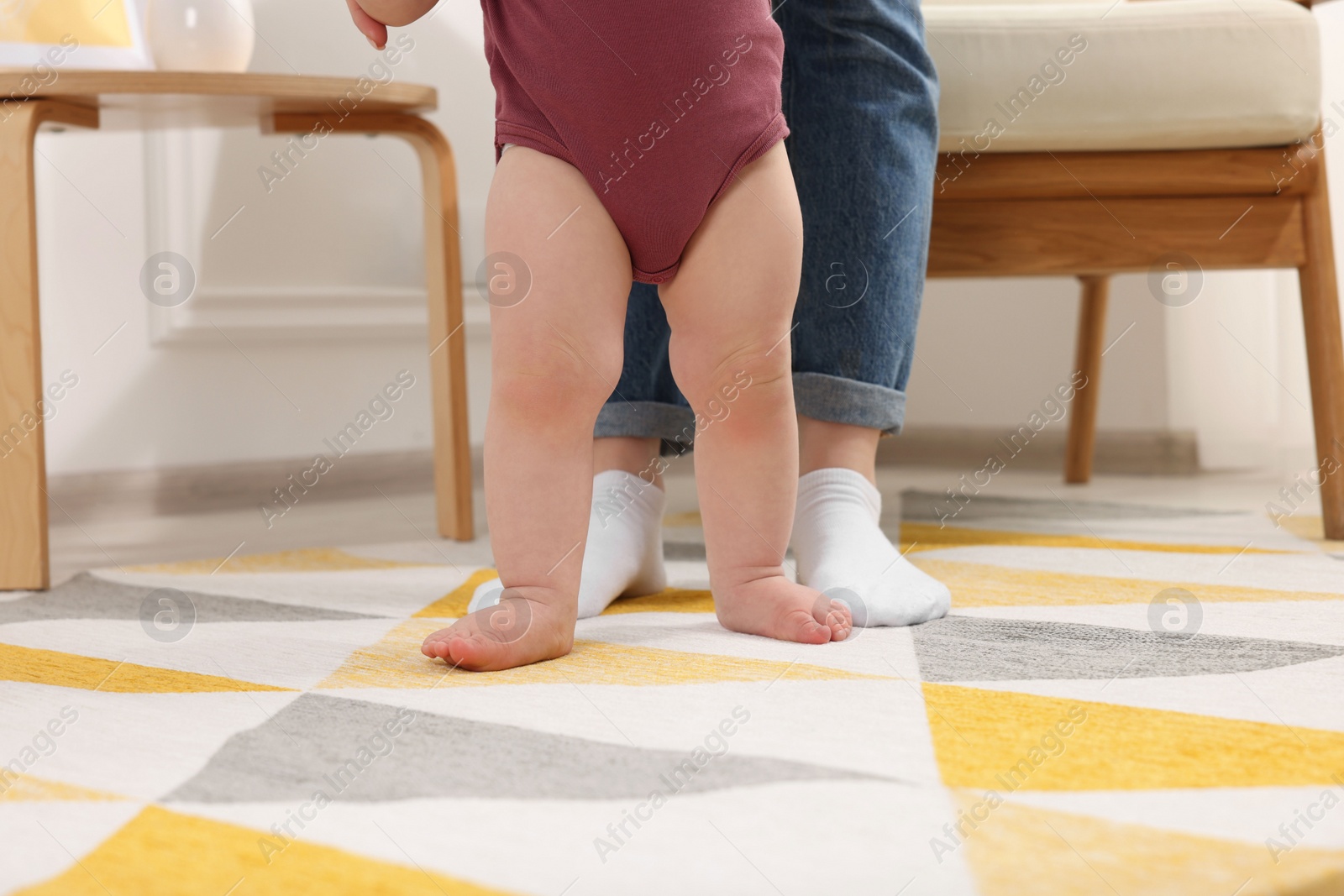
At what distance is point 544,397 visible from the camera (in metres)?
0.58

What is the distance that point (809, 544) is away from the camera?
74 centimetres

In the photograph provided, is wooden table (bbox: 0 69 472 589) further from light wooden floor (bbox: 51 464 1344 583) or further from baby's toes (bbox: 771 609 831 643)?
baby's toes (bbox: 771 609 831 643)

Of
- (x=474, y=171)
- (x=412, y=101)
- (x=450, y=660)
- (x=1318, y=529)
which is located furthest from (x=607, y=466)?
(x=474, y=171)

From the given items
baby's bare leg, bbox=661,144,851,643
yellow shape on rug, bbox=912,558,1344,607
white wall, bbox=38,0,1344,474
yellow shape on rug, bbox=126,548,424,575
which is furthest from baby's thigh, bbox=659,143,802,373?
white wall, bbox=38,0,1344,474

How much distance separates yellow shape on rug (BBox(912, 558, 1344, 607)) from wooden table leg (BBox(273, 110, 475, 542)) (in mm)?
503

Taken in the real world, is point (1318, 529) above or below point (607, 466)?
below

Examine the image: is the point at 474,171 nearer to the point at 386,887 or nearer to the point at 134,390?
the point at 134,390

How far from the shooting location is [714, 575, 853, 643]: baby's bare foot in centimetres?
62

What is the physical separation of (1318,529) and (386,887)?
1004 millimetres

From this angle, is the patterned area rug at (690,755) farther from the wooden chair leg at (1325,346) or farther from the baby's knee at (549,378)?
the wooden chair leg at (1325,346)

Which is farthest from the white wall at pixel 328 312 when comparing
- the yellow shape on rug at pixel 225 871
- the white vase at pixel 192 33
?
the yellow shape on rug at pixel 225 871

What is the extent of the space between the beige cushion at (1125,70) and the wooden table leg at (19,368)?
2.45 feet

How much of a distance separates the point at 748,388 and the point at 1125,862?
345 millimetres

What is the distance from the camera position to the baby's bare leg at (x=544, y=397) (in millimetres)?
581
